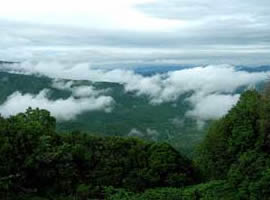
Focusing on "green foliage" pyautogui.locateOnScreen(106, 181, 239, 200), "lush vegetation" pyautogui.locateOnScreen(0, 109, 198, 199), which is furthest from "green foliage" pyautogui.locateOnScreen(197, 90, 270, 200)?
"lush vegetation" pyautogui.locateOnScreen(0, 109, 198, 199)

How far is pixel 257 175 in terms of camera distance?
21.2 meters

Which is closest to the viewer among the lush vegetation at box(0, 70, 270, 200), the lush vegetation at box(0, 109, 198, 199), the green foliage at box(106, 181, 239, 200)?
the green foliage at box(106, 181, 239, 200)

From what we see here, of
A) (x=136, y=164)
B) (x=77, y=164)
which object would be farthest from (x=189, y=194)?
(x=77, y=164)

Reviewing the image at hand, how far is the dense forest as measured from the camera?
21142 millimetres

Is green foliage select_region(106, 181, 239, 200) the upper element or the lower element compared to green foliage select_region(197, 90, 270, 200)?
lower

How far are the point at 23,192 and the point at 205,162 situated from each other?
10.6 m

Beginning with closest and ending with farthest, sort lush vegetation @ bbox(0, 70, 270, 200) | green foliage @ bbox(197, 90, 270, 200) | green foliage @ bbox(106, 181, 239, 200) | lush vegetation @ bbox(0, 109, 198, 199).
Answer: green foliage @ bbox(106, 181, 239, 200), green foliage @ bbox(197, 90, 270, 200), lush vegetation @ bbox(0, 70, 270, 200), lush vegetation @ bbox(0, 109, 198, 199)

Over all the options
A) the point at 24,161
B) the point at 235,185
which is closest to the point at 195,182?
the point at 235,185

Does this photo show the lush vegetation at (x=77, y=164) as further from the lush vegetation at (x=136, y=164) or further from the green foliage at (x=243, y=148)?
the green foliage at (x=243, y=148)

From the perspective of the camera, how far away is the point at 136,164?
24.8m

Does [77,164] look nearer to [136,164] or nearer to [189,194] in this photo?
[136,164]

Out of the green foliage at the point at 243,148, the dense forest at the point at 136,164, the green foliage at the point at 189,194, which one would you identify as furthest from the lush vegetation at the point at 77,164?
the green foliage at the point at 243,148

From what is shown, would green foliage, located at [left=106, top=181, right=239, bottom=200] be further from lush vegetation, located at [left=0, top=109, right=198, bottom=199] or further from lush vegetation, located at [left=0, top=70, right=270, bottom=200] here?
lush vegetation, located at [left=0, top=109, right=198, bottom=199]

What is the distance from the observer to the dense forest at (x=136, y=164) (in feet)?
69.4
